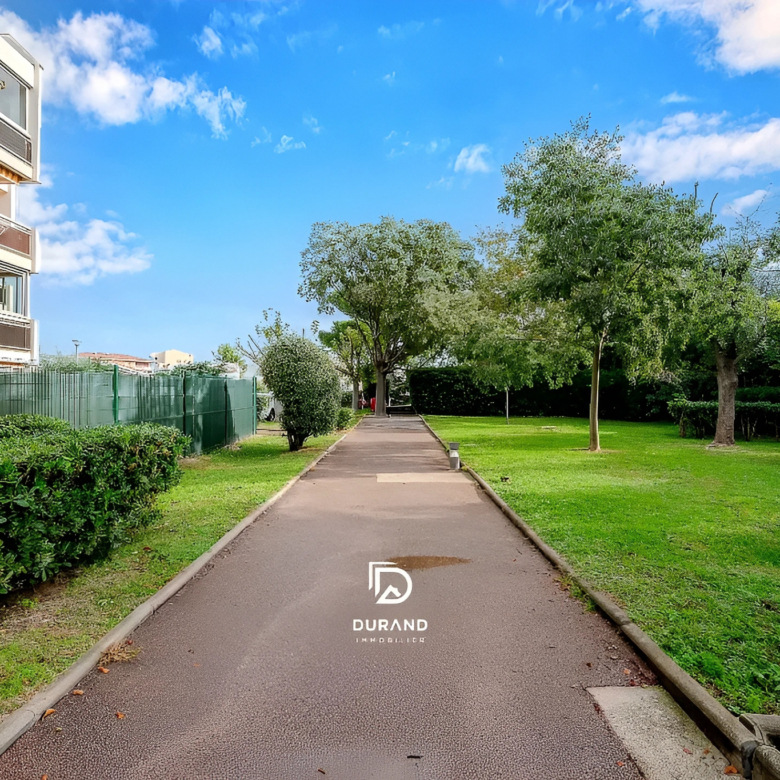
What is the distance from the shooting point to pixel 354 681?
3580 millimetres

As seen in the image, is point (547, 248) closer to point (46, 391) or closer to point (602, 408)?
point (46, 391)

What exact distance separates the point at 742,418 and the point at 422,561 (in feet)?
64.3

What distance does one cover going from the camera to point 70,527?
5.01 m

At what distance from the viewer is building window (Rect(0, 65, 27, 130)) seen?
2153 centimetres

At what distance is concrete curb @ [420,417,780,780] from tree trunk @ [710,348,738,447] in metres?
16.6

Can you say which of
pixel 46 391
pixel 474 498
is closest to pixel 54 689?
pixel 474 498

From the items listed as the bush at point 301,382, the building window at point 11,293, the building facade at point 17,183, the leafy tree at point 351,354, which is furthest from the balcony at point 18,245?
the leafy tree at point 351,354

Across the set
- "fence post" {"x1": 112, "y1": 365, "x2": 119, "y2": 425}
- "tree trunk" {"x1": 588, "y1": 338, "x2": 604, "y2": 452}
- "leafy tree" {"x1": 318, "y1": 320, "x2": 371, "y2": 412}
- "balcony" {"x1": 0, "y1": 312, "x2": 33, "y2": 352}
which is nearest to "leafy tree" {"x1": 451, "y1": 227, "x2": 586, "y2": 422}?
"tree trunk" {"x1": 588, "y1": 338, "x2": 604, "y2": 452}

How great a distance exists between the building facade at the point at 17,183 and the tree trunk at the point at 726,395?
75.4 ft

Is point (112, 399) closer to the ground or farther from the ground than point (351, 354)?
closer to the ground

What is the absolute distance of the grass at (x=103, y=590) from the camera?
3.71 metres

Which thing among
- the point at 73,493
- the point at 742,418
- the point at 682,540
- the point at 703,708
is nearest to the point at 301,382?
the point at 682,540

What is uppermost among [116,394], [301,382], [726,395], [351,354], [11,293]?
[11,293]

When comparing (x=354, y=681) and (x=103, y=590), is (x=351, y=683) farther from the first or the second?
(x=103, y=590)
